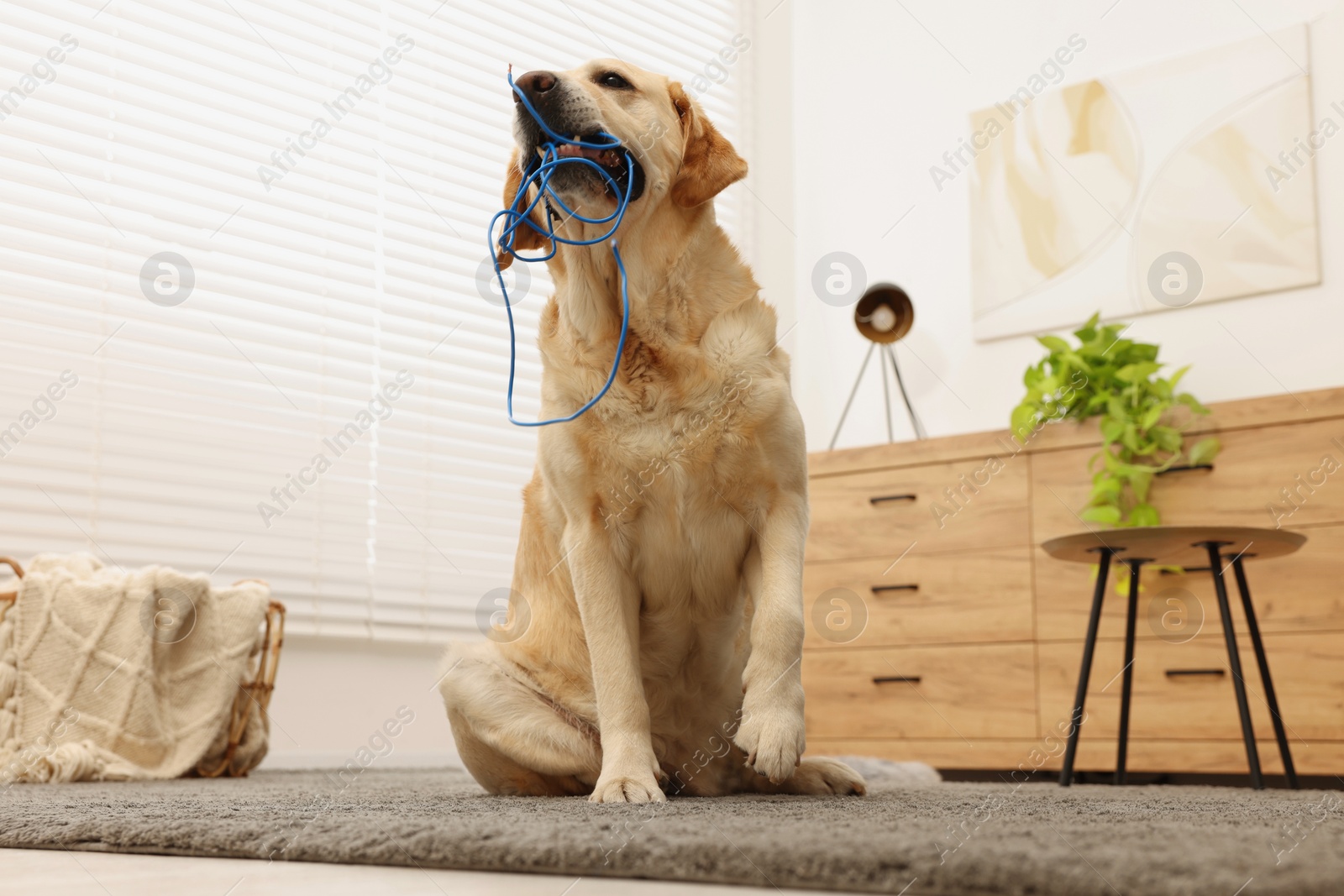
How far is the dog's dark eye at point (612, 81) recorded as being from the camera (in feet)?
6.09

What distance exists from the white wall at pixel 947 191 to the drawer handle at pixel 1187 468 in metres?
0.74

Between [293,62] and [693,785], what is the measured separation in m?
2.94

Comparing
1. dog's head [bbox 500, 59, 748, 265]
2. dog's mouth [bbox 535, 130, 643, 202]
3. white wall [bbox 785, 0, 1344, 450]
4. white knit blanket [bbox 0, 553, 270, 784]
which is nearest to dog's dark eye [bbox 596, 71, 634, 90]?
dog's head [bbox 500, 59, 748, 265]

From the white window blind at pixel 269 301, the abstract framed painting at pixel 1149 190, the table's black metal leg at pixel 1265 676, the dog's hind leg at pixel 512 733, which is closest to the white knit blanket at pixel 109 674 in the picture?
the white window blind at pixel 269 301

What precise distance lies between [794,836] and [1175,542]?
198 cm

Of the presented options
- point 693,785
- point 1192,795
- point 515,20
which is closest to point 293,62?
point 515,20

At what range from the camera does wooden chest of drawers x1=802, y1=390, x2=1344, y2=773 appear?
10.1 feet

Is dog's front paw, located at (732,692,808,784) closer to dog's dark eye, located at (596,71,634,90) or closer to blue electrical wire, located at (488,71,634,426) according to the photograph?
blue electrical wire, located at (488,71,634,426)

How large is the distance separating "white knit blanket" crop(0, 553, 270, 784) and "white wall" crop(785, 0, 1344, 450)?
280 centimetres

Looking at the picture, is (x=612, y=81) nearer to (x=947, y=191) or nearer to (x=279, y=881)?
(x=279, y=881)

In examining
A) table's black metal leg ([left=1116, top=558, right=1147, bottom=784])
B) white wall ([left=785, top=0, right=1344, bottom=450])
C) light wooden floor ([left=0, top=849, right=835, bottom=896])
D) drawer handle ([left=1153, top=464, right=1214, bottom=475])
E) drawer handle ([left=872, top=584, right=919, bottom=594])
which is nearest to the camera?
light wooden floor ([left=0, top=849, right=835, bottom=896])

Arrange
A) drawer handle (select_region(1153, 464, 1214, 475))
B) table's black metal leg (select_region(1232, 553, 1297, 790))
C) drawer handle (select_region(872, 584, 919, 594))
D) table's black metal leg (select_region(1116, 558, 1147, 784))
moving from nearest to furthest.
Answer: table's black metal leg (select_region(1232, 553, 1297, 790)) → table's black metal leg (select_region(1116, 558, 1147, 784)) → drawer handle (select_region(1153, 464, 1214, 475)) → drawer handle (select_region(872, 584, 919, 594))

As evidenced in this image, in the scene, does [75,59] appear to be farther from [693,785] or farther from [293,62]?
[693,785]

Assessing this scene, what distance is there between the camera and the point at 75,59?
3.28m
